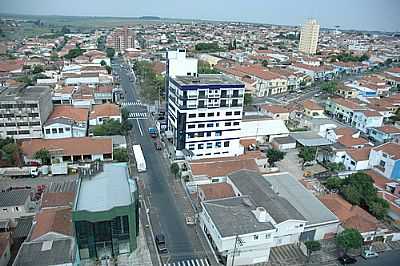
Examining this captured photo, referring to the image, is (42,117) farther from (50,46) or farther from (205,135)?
(50,46)

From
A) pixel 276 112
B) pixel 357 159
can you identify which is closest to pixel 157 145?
pixel 276 112

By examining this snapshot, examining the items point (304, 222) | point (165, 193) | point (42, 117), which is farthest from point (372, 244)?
point (42, 117)

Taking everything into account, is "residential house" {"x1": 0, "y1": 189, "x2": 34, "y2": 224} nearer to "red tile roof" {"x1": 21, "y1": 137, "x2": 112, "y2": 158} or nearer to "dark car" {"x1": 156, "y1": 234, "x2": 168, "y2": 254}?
"red tile roof" {"x1": 21, "y1": 137, "x2": 112, "y2": 158}

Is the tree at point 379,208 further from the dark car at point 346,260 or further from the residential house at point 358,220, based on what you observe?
the dark car at point 346,260

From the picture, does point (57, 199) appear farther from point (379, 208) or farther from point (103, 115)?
point (379, 208)

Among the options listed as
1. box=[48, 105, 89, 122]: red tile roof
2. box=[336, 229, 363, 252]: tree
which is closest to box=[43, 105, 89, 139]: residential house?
box=[48, 105, 89, 122]: red tile roof
